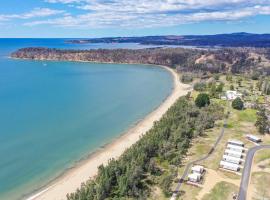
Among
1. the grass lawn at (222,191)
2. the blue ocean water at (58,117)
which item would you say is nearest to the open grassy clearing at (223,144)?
the grass lawn at (222,191)

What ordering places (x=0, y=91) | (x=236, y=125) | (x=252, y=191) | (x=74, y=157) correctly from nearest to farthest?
1. (x=252, y=191)
2. (x=74, y=157)
3. (x=236, y=125)
4. (x=0, y=91)

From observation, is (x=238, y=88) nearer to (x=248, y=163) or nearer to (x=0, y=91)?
(x=248, y=163)

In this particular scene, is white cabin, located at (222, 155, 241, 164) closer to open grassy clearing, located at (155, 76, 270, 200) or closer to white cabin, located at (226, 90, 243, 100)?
open grassy clearing, located at (155, 76, 270, 200)

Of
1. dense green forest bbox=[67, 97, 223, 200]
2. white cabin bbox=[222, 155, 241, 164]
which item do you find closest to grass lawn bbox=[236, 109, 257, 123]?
dense green forest bbox=[67, 97, 223, 200]

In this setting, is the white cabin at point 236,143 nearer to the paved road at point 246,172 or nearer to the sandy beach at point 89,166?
the paved road at point 246,172

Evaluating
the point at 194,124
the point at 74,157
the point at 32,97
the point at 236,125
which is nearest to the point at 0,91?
the point at 32,97
